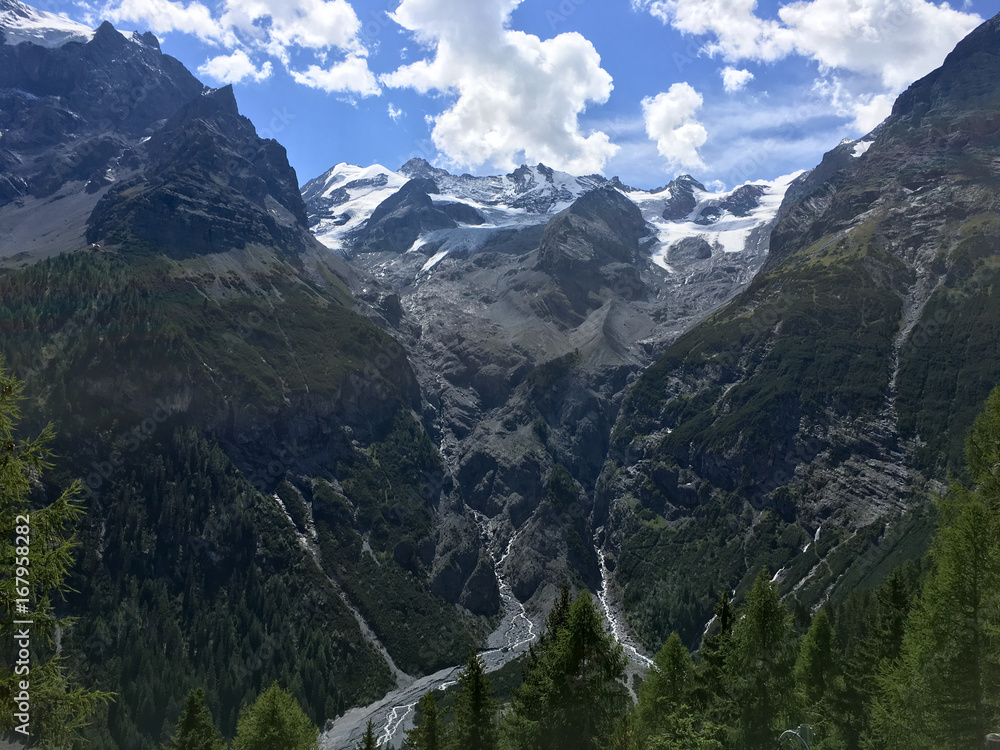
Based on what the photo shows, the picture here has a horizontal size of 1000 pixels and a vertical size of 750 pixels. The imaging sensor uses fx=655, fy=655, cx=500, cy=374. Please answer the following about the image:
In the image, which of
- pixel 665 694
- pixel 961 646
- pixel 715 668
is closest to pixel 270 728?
pixel 665 694

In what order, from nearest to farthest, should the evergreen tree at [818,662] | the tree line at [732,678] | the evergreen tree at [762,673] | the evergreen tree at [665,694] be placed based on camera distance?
1. the tree line at [732,678]
2. the evergreen tree at [762,673]
3. the evergreen tree at [665,694]
4. the evergreen tree at [818,662]

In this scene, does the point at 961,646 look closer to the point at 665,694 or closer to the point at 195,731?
the point at 665,694

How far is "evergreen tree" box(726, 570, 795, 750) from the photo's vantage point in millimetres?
28203

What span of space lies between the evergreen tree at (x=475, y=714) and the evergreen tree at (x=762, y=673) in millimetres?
10992

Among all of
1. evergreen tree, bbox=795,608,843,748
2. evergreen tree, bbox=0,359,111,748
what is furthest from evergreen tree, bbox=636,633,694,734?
evergreen tree, bbox=0,359,111,748

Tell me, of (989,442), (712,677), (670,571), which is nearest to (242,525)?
(670,571)

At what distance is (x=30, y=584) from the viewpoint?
14.8 meters

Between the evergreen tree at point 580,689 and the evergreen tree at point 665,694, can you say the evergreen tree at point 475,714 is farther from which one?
the evergreen tree at point 665,694

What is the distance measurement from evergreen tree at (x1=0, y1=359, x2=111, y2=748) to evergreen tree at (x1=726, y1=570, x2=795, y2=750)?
82.2 feet

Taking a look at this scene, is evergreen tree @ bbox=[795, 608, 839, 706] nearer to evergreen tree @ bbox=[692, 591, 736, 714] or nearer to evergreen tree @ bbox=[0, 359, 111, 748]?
evergreen tree @ bbox=[692, 591, 736, 714]

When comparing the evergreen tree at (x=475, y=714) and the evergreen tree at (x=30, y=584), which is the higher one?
the evergreen tree at (x=30, y=584)

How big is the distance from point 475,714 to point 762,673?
1311 cm

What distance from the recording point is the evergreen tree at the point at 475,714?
3045 cm

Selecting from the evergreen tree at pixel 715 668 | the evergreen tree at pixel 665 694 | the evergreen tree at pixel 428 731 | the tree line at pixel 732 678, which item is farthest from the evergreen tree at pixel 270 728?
the evergreen tree at pixel 715 668
